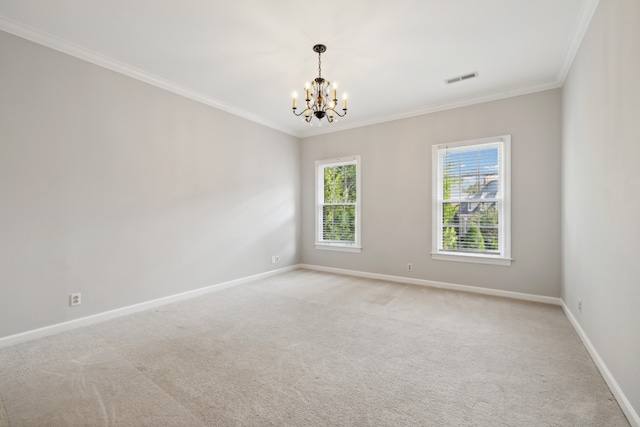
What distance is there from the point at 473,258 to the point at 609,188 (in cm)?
243

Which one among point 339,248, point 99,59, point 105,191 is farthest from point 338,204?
point 99,59

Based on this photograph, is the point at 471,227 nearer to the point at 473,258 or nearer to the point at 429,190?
the point at 473,258

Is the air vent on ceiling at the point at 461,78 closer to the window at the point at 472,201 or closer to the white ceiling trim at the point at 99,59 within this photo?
the window at the point at 472,201

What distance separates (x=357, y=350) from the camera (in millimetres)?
2562

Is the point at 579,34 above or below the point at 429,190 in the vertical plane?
above

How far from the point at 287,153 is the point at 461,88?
10.7ft

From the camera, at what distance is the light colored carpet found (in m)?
1.74

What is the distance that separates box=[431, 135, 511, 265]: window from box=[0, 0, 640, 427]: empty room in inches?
1.2

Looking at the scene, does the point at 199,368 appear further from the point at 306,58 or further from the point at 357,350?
the point at 306,58

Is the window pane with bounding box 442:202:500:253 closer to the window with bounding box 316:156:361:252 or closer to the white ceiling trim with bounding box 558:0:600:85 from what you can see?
the window with bounding box 316:156:361:252

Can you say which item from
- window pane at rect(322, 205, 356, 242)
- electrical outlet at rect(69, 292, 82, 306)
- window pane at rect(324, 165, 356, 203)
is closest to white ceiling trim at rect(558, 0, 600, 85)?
window pane at rect(324, 165, 356, 203)

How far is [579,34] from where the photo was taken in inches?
108

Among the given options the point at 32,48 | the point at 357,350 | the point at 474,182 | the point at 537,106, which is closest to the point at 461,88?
the point at 537,106

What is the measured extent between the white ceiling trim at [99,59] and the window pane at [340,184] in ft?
7.17
